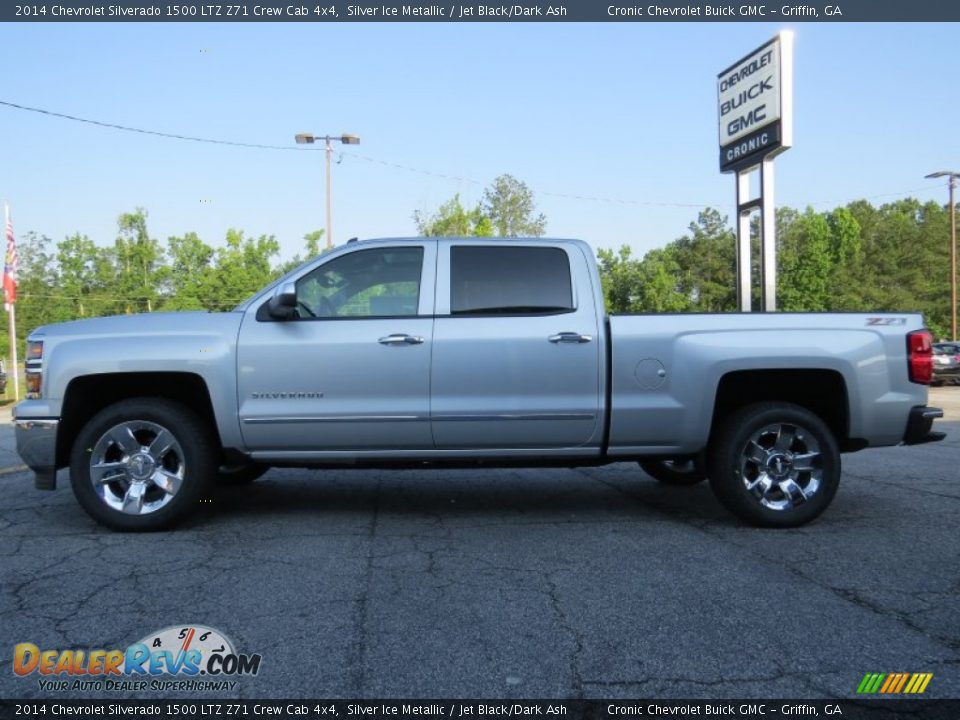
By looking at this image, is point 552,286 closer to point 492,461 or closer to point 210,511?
point 492,461

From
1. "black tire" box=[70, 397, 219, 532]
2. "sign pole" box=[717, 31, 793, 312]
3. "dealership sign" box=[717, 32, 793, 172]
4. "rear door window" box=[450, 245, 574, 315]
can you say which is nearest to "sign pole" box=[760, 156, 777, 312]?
"sign pole" box=[717, 31, 793, 312]

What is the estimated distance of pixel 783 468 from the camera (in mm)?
5172

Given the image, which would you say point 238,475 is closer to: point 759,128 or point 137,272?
point 759,128

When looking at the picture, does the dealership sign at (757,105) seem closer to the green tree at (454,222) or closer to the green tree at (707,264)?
the green tree at (454,222)

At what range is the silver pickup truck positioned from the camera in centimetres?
510

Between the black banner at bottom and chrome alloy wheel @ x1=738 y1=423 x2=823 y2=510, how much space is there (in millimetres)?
2565

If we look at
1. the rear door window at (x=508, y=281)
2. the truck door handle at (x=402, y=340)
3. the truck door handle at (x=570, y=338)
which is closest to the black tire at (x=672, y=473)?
the truck door handle at (x=570, y=338)

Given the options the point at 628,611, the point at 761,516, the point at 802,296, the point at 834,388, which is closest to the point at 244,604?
the point at 628,611

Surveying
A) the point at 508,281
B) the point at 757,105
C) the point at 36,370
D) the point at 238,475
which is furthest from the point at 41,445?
the point at 757,105

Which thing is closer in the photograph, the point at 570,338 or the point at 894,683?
the point at 894,683

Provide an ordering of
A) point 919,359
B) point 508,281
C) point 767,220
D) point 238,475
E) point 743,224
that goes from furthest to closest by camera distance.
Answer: point 743,224 < point 767,220 < point 238,475 < point 508,281 < point 919,359

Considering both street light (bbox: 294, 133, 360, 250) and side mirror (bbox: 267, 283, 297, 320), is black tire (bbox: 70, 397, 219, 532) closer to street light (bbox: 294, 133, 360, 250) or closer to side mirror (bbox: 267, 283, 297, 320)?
side mirror (bbox: 267, 283, 297, 320)

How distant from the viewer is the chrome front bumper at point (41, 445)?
5.07 m

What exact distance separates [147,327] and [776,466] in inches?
169
